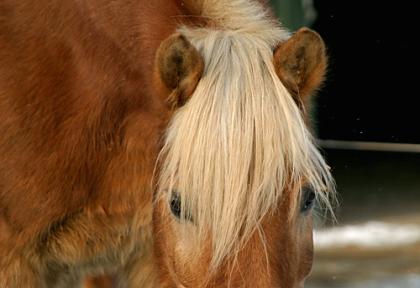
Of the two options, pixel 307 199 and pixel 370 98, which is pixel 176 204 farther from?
pixel 370 98

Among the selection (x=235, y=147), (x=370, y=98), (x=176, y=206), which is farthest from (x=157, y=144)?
(x=370, y=98)

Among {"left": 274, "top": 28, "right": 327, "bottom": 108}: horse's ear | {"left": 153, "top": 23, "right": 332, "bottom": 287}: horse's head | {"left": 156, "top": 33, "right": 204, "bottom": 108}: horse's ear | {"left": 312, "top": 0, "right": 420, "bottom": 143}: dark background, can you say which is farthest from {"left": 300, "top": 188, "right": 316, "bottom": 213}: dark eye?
{"left": 312, "top": 0, "right": 420, "bottom": 143}: dark background

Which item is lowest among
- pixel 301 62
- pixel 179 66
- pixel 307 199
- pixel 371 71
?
pixel 371 71

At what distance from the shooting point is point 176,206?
2777 mm

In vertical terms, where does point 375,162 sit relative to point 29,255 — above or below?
below

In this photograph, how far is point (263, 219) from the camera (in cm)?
263

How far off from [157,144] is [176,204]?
274 mm

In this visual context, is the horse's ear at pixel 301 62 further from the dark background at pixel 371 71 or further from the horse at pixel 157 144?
the dark background at pixel 371 71

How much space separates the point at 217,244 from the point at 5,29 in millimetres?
1053

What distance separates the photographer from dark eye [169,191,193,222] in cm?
274

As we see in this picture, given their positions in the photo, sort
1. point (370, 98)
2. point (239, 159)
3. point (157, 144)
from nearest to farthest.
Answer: point (239, 159) < point (157, 144) < point (370, 98)

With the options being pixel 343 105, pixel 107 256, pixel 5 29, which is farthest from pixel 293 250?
pixel 343 105

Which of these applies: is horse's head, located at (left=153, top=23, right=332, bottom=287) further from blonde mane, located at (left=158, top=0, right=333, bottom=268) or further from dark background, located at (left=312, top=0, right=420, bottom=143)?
dark background, located at (left=312, top=0, right=420, bottom=143)

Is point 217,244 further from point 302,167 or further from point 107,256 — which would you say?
point 107,256
